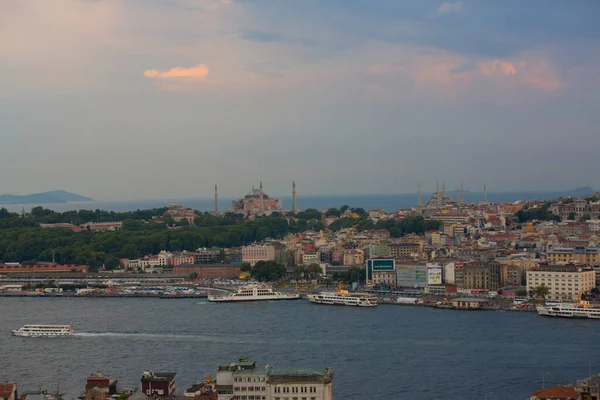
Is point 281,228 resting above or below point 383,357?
above

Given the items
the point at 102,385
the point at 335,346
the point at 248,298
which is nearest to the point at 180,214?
the point at 248,298

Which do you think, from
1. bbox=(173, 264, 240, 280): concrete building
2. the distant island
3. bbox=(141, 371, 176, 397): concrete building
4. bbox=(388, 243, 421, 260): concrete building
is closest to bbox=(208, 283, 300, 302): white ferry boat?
bbox=(173, 264, 240, 280): concrete building

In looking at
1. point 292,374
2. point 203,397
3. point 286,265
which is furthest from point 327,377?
point 286,265

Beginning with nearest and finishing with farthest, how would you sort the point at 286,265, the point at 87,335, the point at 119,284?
the point at 87,335, the point at 119,284, the point at 286,265

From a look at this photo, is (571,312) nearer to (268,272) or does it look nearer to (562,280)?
(562,280)

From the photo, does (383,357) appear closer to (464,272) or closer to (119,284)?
(464,272)

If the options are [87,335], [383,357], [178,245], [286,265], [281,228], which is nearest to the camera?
[383,357]

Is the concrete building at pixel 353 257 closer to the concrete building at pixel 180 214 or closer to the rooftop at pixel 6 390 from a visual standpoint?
the concrete building at pixel 180 214
